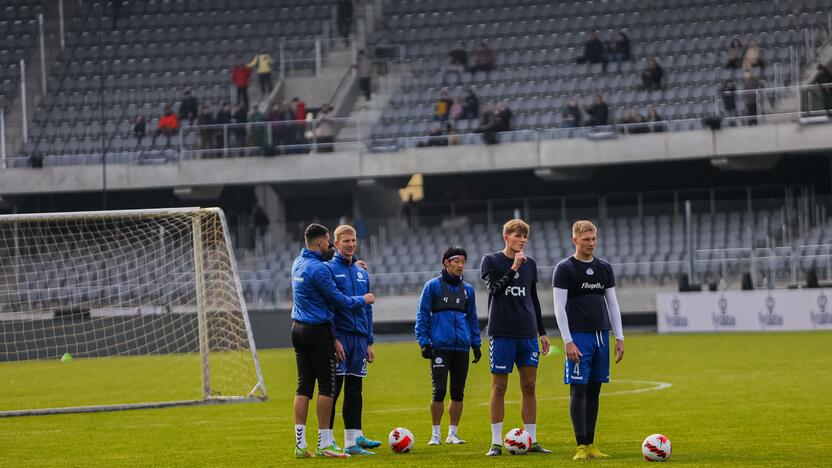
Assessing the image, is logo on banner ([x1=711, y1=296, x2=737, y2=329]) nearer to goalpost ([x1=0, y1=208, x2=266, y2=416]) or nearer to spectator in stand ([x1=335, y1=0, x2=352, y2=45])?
goalpost ([x1=0, y1=208, x2=266, y2=416])

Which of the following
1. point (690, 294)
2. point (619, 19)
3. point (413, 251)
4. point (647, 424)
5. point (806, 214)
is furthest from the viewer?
point (619, 19)

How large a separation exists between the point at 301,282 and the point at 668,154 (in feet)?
86.7

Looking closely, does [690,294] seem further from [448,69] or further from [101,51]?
[101,51]

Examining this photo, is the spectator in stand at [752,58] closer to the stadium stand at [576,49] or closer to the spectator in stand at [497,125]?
the stadium stand at [576,49]

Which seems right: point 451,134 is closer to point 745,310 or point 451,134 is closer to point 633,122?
point 633,122

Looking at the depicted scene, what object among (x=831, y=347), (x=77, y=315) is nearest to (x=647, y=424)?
(x=831, y=347)

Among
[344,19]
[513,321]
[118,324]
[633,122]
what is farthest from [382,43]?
[513,321]

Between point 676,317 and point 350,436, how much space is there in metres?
21.9

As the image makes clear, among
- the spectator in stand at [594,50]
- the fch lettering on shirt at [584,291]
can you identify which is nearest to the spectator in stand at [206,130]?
the spectator in stand at [594,50]

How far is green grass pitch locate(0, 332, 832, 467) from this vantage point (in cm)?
1124

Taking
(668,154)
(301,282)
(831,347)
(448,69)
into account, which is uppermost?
(448,69)

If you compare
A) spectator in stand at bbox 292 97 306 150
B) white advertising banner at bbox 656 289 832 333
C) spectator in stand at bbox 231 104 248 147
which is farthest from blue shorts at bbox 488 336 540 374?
spectator in stand at bbox 231 104 248 147

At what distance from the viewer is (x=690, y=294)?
32.1 metres

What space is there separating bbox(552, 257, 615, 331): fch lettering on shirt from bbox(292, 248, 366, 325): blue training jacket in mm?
1876
